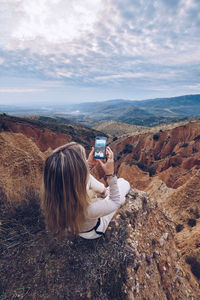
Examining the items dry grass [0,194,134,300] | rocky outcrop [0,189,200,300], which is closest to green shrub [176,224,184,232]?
rocky outcrop [0,189,200,300]

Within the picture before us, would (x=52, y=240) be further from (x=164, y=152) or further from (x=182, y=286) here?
(x=164, y=152)

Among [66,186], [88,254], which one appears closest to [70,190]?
[66,186]

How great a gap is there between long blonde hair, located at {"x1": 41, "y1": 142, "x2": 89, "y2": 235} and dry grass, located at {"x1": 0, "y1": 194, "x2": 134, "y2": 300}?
105cm

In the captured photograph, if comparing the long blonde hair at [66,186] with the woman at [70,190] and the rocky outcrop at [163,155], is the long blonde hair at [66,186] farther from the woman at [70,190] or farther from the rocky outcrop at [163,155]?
the rocky outcrop at [163,155]

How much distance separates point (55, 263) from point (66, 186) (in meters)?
1.73

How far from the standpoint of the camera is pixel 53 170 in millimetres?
→ 1900

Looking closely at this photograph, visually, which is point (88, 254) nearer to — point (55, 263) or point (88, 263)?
point (88, 263)

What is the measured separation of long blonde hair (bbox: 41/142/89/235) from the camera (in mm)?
1907

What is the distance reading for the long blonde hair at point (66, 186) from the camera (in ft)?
6.26

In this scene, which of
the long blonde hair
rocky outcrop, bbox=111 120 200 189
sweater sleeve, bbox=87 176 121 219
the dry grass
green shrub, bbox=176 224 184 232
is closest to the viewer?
the long blonde hair

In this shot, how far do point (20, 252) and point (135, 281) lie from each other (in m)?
2.07

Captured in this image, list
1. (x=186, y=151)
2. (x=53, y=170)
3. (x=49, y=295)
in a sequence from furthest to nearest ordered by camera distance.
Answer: (x=186, y=151) < (x=49, y=295) < (x=53, y=170)

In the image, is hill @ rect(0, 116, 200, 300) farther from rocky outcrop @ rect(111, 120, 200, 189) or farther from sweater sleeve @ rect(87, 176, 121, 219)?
rocky outcrop @ rect(111, 120, 200, 189)

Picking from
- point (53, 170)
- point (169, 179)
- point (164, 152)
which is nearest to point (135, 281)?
point (53, 170)
